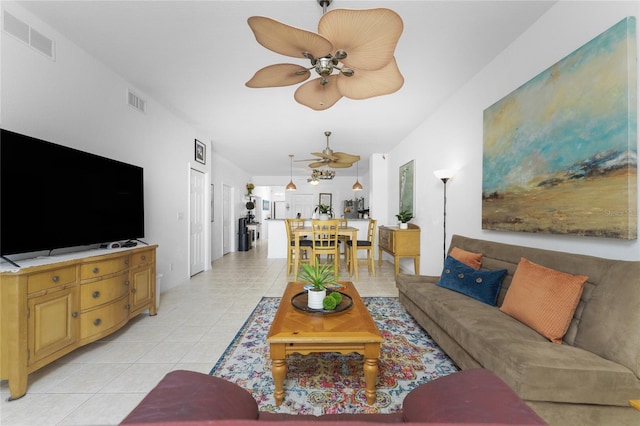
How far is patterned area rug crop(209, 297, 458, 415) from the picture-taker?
160 centimetres

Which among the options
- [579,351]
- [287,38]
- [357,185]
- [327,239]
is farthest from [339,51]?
[357,185]

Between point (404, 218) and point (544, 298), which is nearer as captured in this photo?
point (544, 298)

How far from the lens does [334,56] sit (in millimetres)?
1587

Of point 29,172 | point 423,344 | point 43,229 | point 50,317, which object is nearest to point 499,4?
point 423,344

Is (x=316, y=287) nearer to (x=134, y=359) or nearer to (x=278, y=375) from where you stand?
(x=278, y=375)

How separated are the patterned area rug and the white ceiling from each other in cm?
268

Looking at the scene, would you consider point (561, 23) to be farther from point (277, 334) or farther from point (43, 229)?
point (43, 229)

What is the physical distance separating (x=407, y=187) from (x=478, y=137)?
2298mm

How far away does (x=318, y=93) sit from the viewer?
2.01 m

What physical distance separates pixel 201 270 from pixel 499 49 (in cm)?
550

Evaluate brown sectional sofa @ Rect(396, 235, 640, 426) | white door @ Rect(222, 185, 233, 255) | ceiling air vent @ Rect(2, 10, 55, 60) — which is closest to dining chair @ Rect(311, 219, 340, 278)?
brown sectional sofa @ Rect(396, 235, 640, 426)

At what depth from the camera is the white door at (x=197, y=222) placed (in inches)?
187

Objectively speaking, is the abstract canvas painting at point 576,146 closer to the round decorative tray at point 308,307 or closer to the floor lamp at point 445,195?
the floor lamp at point 445,195

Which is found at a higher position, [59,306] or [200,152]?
[200,152]
